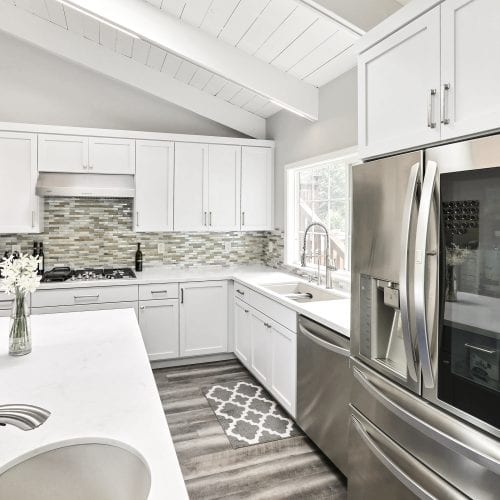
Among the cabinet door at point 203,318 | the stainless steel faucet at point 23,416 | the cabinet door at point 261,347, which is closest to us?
the stainless steel faucet at point 23,416

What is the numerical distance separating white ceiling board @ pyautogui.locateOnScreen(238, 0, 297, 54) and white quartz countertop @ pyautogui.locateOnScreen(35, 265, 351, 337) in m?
1.87

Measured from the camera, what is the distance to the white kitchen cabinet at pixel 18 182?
3.60 metres

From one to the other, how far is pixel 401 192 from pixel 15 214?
3.44 meters

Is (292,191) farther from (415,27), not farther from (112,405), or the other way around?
(112,405)

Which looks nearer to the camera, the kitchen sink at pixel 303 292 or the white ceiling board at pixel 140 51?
the kitchen sink at pixel 303 292

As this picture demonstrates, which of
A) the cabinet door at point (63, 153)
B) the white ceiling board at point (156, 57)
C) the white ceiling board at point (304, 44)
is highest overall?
the white ceiling board at point (156, 57)

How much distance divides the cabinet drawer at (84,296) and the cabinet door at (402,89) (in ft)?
8.64

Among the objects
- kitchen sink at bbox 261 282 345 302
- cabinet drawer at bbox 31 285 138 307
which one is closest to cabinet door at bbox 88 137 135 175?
cabinet drawer at bbox 31 285 138 307

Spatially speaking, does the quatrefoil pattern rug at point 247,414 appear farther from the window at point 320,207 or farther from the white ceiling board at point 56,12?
the white ceiling board at point 56,12

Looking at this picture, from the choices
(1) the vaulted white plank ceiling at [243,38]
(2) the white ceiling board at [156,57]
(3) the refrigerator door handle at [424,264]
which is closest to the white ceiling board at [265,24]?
(1) the vaulted white plank ceiling at [243,38]

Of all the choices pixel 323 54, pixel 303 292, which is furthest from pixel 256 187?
pixel 323 54

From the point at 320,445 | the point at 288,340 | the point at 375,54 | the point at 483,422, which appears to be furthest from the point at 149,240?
the point at 483,422

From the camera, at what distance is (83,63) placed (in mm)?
3893

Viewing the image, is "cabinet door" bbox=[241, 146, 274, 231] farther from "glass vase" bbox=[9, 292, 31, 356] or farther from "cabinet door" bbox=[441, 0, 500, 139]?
"cabinet door" bbox=[441, 0, 500, 139]
